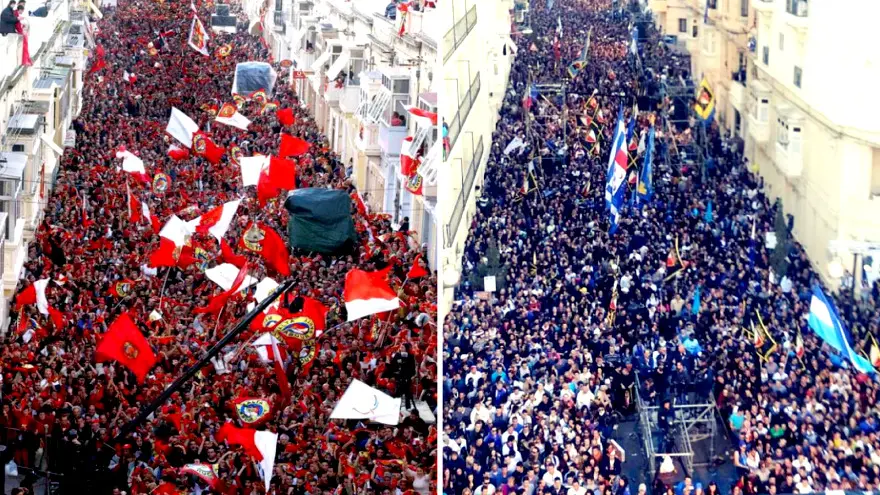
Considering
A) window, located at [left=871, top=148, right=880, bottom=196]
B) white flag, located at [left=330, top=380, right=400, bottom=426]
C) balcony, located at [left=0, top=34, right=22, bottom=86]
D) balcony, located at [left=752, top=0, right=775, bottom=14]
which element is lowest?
white flag, located at [left=330, top=380, right=400, bottom=426]

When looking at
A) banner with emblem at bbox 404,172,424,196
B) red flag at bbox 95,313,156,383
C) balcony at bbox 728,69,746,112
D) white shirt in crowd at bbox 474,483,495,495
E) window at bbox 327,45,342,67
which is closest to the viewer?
white shirt in crowd at bbox 474,483,495,495

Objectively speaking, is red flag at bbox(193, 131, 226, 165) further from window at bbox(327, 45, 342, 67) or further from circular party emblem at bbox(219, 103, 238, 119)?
window at bbox(327, 45, 342, 67)

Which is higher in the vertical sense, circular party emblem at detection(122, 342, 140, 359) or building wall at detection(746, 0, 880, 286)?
building wall at detection(746, 0, 880, 286)

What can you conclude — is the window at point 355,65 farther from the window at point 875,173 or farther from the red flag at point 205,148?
the window at point 875,173

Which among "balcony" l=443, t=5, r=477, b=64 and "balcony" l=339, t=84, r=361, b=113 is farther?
"balcony" l=339, t=84, r=361, b=113

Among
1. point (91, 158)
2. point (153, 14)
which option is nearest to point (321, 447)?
point (91, 158)

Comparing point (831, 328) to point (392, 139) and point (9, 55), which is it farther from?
point (9, 55)

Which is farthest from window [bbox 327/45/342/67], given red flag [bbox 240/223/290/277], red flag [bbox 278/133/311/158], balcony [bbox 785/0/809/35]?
balcony [bbox 785/0/809/35]
